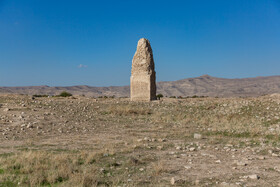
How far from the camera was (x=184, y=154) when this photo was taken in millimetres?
6301

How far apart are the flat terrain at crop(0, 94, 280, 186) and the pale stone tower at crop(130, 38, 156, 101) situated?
254 inches

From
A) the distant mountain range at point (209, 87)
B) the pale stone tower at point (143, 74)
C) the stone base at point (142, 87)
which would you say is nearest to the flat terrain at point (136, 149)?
the stone base at point (142, 87)

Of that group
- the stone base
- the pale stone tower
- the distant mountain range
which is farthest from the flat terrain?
the distant mountain range

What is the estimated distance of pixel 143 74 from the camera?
66.8 feet

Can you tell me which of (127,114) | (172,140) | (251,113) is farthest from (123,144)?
(251,113)

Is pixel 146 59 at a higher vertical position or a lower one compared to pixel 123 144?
higher

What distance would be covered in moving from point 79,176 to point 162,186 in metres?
1.36

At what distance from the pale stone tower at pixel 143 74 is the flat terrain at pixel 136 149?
21.2 feet

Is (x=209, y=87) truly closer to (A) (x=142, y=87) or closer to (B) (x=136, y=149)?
(A) (x=142, y=87)

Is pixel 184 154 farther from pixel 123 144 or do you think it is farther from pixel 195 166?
pixel 123 144

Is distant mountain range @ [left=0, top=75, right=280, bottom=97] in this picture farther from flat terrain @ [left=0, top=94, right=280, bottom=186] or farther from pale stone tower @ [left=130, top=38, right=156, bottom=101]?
flat terrain @ [left=0, top=94, right=280, bottom=186]

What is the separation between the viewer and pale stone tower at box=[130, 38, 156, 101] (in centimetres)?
2012

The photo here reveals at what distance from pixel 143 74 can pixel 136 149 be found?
13.7 metres

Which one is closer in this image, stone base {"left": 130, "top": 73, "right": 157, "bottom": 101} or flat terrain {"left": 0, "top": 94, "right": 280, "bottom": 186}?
flat terrain {"left": 0, "top": 94, "right": 280, "bottom": 186}
